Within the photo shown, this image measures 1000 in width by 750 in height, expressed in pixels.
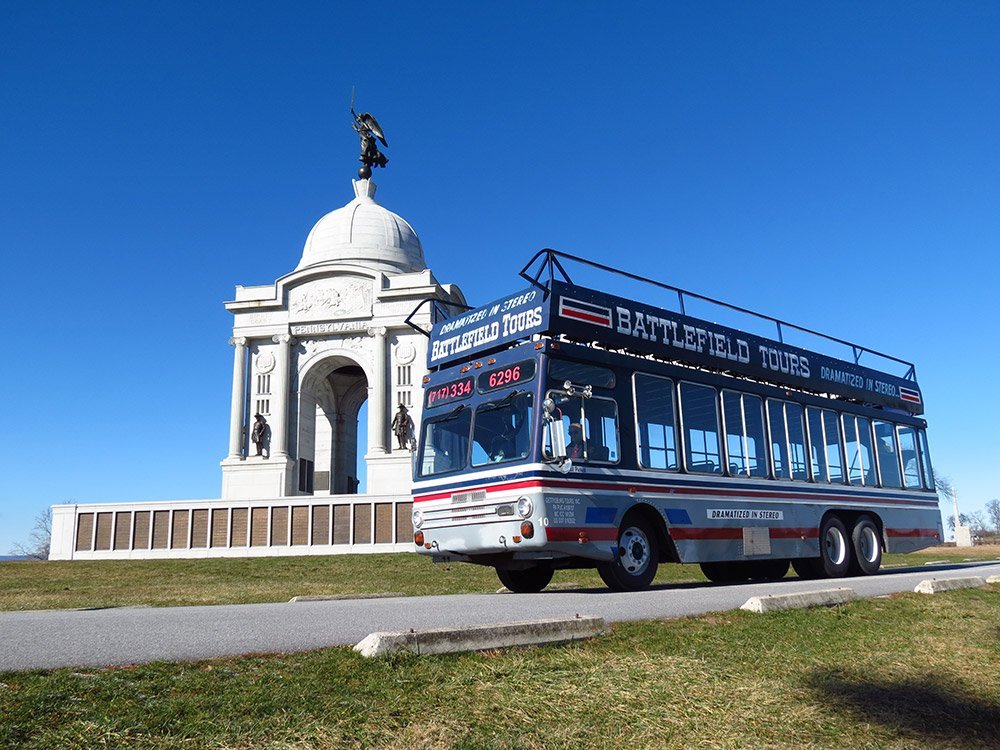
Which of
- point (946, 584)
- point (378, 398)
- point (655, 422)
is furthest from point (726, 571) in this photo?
point (378, 398)

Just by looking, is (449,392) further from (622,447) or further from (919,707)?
(919,707)

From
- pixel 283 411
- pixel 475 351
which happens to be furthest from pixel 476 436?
pixel 283 411

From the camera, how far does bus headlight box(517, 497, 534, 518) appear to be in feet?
36.2

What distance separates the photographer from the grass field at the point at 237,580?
15.7 m

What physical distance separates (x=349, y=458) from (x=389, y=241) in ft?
47.2

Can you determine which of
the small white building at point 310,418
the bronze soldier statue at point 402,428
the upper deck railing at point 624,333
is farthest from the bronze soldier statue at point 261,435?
the upper deck railing at point 624,333

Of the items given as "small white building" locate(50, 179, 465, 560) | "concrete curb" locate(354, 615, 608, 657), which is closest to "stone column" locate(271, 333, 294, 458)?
"small white building" locate(50, 179, 465, 560)

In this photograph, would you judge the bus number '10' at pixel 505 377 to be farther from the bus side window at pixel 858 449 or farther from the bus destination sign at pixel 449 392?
the bus side window at pixel 858 449

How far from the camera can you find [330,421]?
180 feet

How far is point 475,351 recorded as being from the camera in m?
13.1

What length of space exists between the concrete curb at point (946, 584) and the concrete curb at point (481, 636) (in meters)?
6.85

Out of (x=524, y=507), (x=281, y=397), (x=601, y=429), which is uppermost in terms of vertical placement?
(x=281, y=397)

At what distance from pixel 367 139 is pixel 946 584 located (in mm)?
54604

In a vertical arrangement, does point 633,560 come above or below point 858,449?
below
